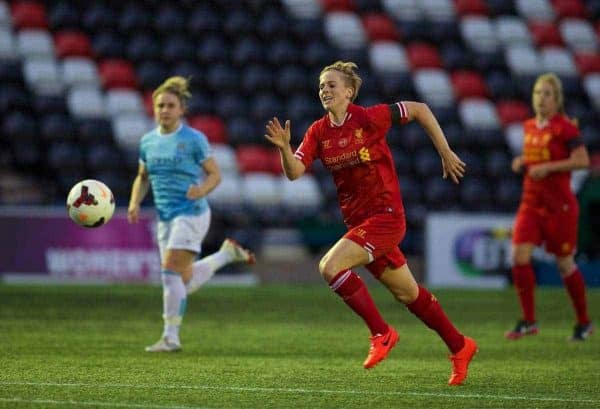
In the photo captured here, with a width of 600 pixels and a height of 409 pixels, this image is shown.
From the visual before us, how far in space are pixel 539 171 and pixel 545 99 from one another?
65 cm

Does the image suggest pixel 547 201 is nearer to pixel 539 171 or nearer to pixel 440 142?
pixel 539 171

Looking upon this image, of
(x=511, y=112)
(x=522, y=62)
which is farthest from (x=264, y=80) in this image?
(x=522, y=62)

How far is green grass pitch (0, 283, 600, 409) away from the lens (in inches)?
240

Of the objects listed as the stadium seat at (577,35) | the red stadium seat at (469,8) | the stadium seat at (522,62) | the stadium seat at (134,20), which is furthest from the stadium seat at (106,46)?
the stadium seat at (577,35)

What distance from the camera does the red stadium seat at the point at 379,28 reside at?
71.4 feet

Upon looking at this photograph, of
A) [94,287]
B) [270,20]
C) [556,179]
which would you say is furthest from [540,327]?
[270,20]

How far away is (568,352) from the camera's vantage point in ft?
29.5

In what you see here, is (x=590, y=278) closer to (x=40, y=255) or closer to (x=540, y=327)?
(x=540, y=327)

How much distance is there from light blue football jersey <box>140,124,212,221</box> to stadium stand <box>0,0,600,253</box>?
7670 millimetres

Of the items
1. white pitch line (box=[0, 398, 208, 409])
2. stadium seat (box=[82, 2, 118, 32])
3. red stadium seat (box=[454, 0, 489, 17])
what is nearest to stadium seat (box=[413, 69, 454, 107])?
red stadium seat (box=[454, 0, 489, 17])

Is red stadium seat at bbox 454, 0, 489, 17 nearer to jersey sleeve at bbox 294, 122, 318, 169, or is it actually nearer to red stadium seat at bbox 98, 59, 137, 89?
red stadium seat at bbox 98, 59, 137, 89

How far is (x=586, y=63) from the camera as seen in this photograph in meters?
22.4

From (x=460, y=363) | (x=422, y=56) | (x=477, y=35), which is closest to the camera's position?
(x=460, y=363)

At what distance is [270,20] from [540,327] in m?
10.7
